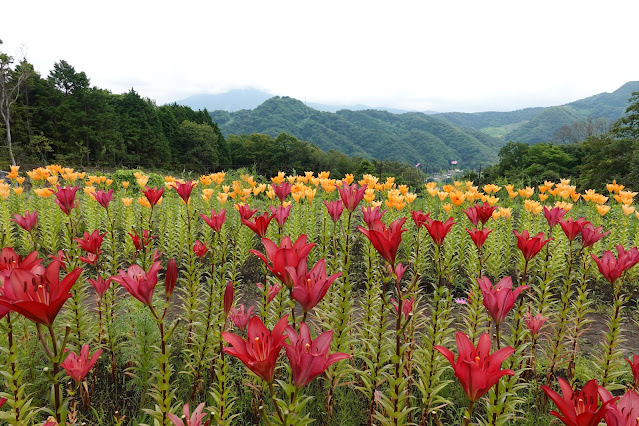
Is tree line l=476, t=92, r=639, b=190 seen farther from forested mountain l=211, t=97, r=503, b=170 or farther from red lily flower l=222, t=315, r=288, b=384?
forested mountain l=211, t=97, r=503, b=170

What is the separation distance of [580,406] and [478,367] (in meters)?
0.40

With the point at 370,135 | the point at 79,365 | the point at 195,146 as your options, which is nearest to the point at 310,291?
the point at 79,365

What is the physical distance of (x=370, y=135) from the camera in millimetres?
119562

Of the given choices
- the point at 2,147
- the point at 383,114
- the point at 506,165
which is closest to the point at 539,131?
the point at 383,114

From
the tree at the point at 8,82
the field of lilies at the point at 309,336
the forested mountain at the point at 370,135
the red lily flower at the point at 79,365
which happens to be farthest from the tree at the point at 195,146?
the forested mountain at the point at 370,135

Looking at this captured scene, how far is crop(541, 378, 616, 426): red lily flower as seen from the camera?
2.94 feet

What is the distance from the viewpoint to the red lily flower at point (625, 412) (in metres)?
0.88

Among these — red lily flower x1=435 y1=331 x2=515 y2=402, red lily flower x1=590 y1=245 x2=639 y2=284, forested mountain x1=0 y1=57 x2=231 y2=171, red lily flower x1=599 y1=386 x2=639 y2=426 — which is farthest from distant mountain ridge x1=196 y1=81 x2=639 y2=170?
red lily flower x1=599 y1=386 x2=639 y2=426

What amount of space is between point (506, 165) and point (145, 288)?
147 feet

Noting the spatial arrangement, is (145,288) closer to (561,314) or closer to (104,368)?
(104,368)

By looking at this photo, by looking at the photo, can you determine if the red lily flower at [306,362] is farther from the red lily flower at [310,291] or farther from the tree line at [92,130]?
the tree line at [92,130]

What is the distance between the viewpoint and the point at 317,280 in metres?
1.37

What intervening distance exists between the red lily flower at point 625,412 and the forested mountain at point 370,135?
104963 mm

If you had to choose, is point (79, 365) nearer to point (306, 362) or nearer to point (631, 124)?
point (306, 362)
